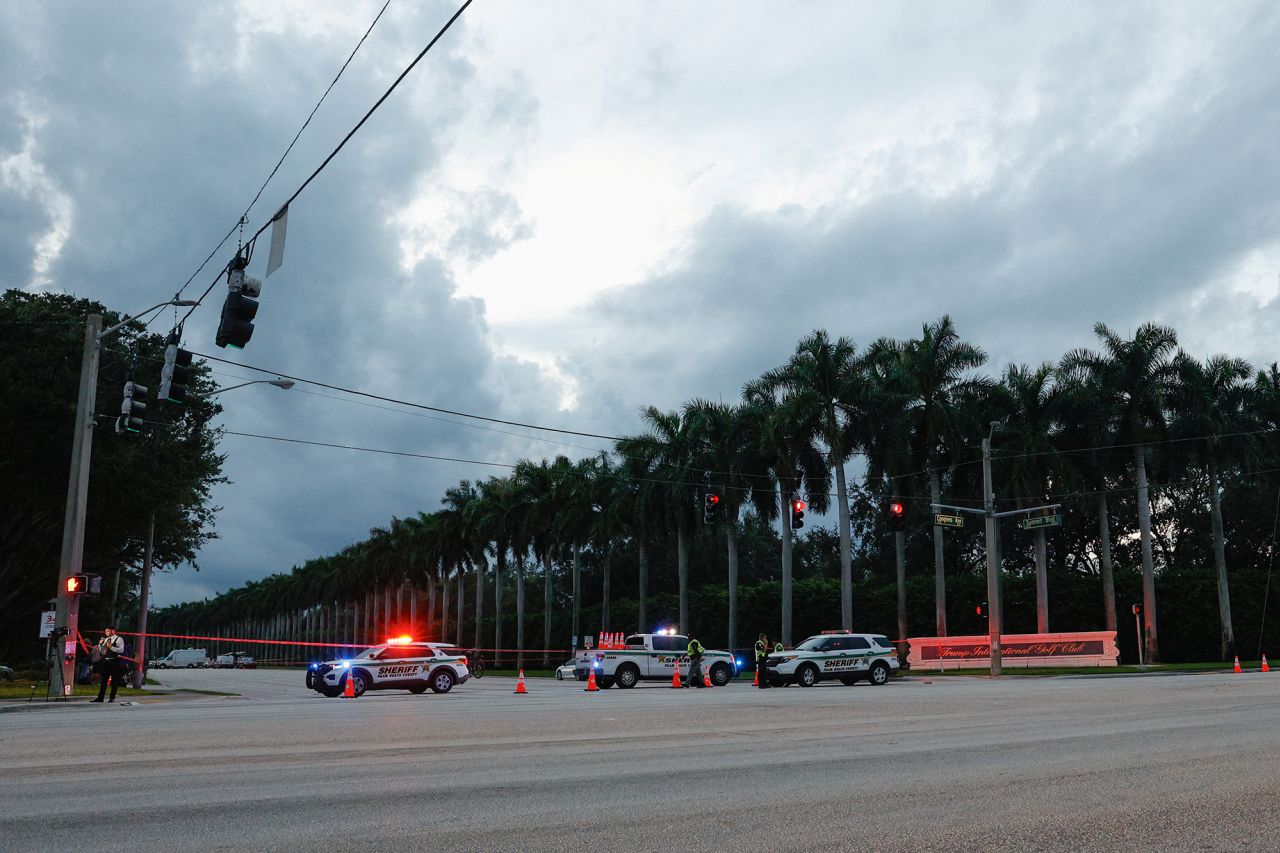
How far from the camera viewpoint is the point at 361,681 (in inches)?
1195

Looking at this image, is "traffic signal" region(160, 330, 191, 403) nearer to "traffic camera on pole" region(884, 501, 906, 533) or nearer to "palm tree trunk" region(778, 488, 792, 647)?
"traffic camera on pole" region(884, 501, 906, 533)

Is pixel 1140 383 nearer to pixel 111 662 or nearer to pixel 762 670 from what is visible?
pixel 762 670

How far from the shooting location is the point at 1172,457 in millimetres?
55812

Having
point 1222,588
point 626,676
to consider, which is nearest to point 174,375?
point 626,676

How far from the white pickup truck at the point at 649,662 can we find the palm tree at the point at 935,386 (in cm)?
2416

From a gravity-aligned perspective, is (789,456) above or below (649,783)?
above

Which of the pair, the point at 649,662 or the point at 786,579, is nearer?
the point at 649,662

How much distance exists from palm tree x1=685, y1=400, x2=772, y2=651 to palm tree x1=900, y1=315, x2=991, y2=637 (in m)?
8.19

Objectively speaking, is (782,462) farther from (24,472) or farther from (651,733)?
(651,733)

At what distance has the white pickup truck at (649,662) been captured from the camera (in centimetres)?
3538

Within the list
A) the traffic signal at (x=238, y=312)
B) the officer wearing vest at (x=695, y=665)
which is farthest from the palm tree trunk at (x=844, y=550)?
the traffic signal at (x=238, y=312)

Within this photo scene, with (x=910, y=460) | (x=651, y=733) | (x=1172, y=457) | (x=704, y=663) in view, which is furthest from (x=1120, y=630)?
(x=651, y=733)

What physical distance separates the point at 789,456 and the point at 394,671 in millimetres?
29900

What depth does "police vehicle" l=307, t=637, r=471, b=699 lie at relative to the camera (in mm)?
30281
